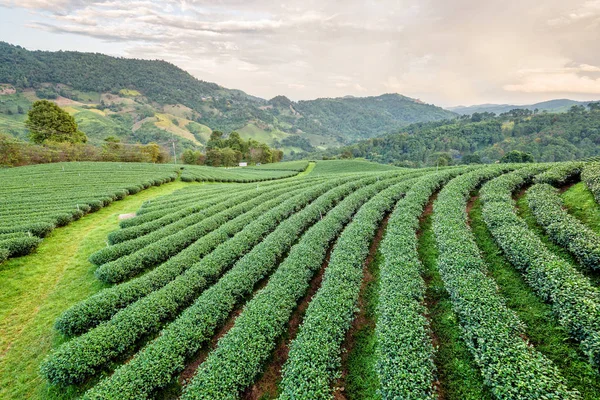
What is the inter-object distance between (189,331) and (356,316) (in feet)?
19.4

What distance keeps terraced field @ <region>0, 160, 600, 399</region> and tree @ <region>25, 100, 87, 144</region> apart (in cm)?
5450

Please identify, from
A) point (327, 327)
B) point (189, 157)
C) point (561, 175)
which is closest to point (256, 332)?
point (327, 327)

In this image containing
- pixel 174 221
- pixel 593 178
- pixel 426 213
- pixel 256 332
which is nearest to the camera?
pixel 256 332

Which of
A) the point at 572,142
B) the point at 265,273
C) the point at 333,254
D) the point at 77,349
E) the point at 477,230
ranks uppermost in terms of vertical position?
the point at 572,142

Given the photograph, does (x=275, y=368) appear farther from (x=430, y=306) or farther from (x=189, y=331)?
(x=430, y=306)

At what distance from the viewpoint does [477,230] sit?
542 inches

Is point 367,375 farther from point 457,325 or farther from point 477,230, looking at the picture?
point 477,230

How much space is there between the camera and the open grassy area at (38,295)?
359 inches

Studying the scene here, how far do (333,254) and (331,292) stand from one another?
2876mm

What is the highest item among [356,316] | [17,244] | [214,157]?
[214,157]

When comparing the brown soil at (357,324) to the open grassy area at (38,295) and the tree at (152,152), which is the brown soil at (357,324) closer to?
the open grassy area at (38,295)

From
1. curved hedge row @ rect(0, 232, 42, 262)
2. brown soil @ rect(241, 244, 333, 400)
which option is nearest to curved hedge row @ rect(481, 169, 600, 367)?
brown soil @ rect(241, 244, 333, 400)

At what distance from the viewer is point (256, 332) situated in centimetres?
838

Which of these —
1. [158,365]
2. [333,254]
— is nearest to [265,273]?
[333,254]
